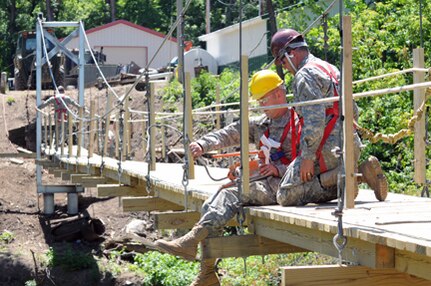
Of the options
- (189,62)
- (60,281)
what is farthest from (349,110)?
(189,62)

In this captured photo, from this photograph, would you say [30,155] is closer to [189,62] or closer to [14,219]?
[14,219]

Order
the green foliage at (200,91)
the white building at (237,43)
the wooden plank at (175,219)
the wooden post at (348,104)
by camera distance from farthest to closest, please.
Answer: the white building at (237,43), the green foliage at (200,91), the wooden plank at (175,219), the wooden post at (348,104)

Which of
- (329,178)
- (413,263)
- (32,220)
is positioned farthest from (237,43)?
(413,263)

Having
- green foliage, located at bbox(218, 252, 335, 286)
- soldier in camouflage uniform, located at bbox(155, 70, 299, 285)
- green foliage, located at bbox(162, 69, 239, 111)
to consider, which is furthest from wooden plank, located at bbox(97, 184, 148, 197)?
green foliage, located at bbox(162, 69, 239, 111)

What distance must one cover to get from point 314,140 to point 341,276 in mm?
938

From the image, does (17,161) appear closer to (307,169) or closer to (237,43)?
(237,43)

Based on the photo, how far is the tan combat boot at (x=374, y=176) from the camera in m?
5.74

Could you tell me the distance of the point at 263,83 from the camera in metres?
6.21

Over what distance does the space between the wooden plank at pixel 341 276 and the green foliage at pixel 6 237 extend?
49.4ft

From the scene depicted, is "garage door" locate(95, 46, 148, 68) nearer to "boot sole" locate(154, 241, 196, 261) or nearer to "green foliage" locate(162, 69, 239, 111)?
"green foliage" locate(162, 69, 239, 111)

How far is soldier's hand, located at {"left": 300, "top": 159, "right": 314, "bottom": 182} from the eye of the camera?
5680 mm

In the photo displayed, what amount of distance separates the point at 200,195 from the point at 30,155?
44.8 ft

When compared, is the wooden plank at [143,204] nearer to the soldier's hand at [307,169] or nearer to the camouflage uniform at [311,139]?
the camouflage uniform at [311,139]

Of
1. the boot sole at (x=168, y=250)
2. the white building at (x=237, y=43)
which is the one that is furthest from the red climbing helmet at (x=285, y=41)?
the white building at (x=237, y=43)
